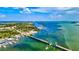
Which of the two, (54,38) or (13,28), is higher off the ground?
(13,28)

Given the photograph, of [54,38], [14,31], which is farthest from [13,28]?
[54,38]

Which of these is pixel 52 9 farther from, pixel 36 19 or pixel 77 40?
pixel 77 40

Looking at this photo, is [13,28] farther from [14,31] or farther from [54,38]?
[54,38]
